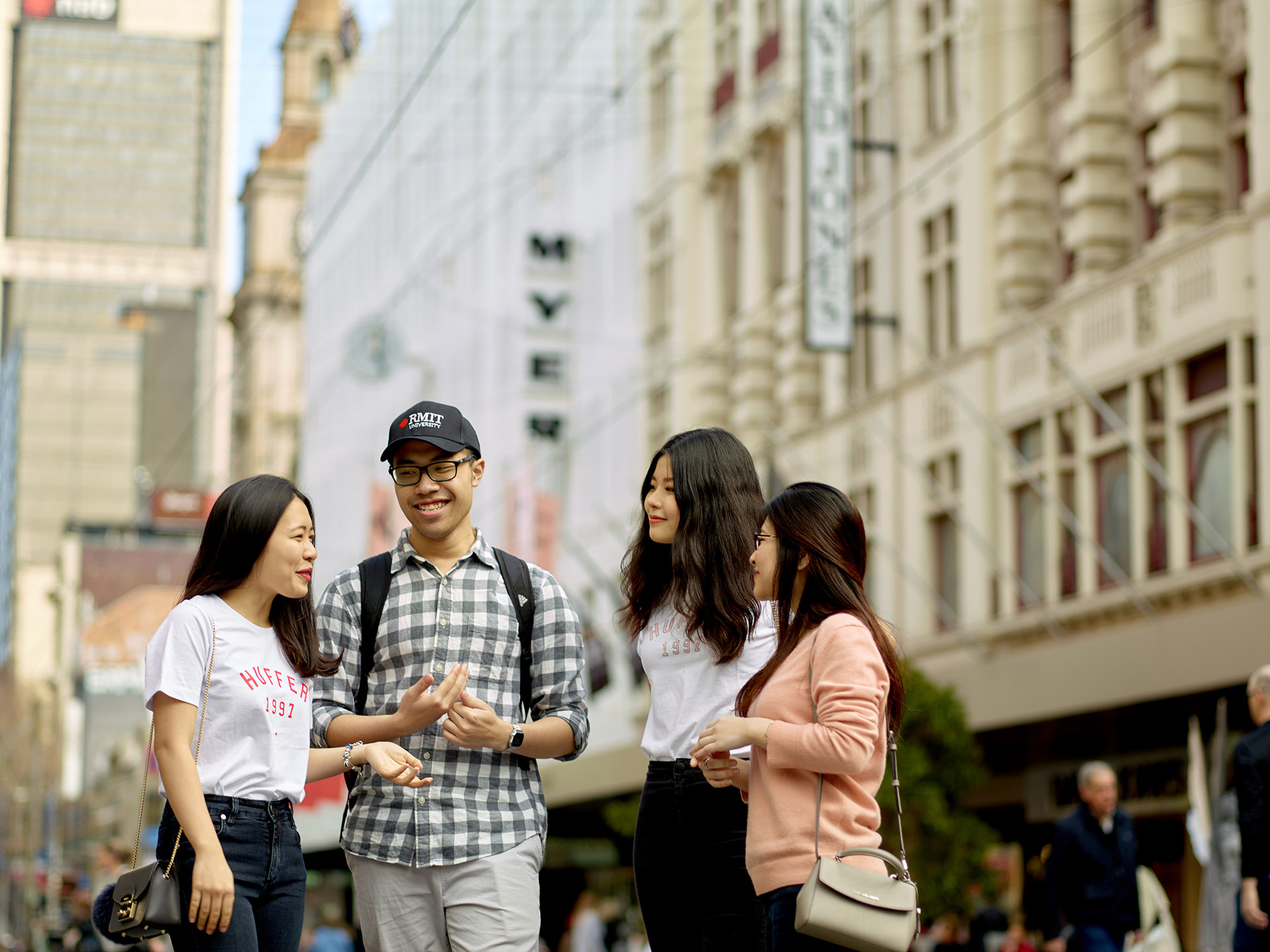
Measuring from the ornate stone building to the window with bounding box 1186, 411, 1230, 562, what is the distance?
81.8 m

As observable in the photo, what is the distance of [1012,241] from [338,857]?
31.2 m

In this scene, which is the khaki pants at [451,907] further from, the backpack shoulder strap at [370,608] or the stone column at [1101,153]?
the stone column at [1101,153]

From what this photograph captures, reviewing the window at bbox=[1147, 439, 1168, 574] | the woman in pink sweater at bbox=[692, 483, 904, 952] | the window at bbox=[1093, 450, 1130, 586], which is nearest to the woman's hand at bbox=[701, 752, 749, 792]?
the woman in pink sweater at bbox=[692, 483, 904, 952]

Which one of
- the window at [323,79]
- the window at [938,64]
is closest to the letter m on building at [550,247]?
the window at [938,64]

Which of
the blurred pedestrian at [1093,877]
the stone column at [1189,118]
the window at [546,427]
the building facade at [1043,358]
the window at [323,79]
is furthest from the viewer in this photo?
the window at [323,79]

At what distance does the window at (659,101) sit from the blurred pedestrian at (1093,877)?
2701 cm

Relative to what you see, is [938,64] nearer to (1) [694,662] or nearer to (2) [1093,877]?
(2) [1093,877]

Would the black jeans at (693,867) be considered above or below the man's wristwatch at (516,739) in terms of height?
below

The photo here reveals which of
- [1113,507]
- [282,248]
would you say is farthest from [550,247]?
[282,248]

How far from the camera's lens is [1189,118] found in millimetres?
21625

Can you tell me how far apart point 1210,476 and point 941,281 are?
6.71 m

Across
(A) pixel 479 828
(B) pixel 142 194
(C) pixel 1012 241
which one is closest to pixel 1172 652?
(C) pixel 1012 241

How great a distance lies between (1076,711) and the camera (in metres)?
21.8

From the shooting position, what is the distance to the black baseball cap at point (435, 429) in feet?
18.1
